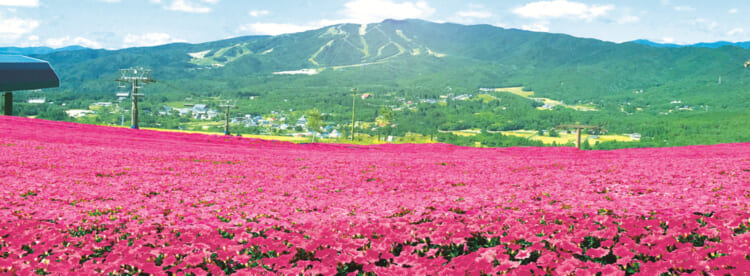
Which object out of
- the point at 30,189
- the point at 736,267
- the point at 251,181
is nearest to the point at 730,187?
the point at 736,267

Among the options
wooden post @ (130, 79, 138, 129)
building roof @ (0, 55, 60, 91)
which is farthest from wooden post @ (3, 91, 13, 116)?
wooden post @ (130, 79, 138, 129)

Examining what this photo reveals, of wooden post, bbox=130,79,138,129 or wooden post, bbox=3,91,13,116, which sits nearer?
wooden post, bbox=3,91,13,116

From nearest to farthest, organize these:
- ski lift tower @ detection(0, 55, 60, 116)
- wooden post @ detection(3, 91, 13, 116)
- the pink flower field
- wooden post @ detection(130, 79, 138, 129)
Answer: the pink flower field < ski lift tower @ detection(0, 55, 60, 116) < wooden post @ detection(3, 91, 13, 116) < wooden post @ detection(130, 79, 138, 129)

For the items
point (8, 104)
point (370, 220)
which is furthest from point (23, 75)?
point (370, 220)

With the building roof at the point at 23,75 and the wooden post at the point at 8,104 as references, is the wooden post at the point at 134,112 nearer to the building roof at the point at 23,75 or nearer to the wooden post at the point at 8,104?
the wooden post at the point at 8,104

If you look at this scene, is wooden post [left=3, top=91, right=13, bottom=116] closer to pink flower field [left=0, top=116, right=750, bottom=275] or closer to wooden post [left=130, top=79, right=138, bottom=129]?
wooden post [left=130, top=79, right=138, bottom=129]

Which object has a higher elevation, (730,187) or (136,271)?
(730,187)

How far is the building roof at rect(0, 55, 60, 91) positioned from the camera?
3619 centimetres

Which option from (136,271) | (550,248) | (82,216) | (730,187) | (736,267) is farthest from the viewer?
(730,187)

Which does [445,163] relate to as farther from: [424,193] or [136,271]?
[136,271]

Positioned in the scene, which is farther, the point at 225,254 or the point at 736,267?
the point at 225,254

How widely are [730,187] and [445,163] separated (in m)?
11.2

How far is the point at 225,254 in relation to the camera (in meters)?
7.55

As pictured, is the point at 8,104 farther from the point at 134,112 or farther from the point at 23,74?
the point at 134,112
